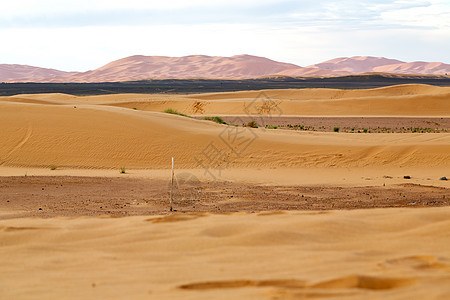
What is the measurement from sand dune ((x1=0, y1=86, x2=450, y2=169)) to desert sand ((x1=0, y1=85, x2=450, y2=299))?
0.22 feet

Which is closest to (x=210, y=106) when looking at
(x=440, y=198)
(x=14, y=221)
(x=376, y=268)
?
(x=440, y=198)

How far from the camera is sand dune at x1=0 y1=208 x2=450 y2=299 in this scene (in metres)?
4.28

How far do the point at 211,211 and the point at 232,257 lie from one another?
428cm

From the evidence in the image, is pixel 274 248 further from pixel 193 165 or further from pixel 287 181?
pixel 193 165

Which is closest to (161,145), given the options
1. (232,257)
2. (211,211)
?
(211,211)

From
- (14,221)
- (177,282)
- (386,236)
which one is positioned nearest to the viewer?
(177,282)

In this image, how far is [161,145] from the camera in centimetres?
1912

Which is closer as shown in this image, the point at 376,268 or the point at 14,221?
the point at 376,268

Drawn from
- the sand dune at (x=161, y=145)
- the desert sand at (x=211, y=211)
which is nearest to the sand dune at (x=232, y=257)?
the desert sand at (x=211, y=211)

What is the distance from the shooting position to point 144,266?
16.9 feet

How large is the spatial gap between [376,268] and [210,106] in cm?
4323

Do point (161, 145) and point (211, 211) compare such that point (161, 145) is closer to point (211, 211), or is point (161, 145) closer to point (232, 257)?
point (211, 211)

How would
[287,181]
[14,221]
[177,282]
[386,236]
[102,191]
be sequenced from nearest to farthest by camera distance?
1. [177,282]
2. [386,236]
3. [14,221]
4. [102,191]
5. [287,181]

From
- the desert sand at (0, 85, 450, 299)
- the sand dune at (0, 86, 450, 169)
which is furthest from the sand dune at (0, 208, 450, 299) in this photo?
the sand dune at (0, 86, 450, 169)
